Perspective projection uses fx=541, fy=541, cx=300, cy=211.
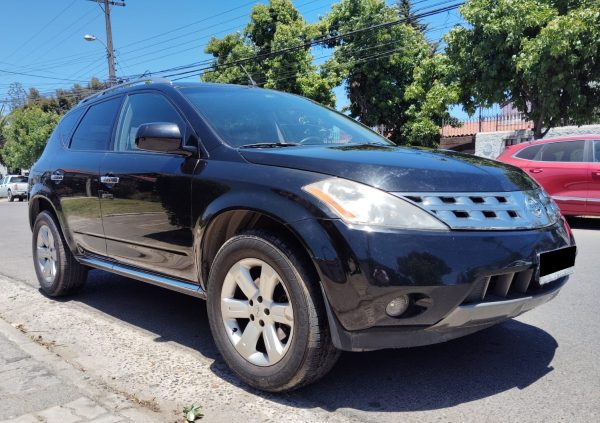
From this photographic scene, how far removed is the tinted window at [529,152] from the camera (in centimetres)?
953

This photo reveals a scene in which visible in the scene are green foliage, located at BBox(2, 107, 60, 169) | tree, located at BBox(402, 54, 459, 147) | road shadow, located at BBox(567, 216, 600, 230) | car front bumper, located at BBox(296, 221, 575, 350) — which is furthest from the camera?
green foliage, located at BBox(2, 107, 60, 169)

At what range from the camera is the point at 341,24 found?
22.2 metres

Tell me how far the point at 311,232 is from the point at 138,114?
2175 mm

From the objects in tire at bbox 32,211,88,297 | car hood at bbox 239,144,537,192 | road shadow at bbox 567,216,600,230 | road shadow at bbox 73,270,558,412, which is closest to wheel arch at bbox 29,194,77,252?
tire at bbox 32,211,88,297

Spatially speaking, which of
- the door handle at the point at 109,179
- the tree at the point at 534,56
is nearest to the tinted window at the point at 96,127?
the door handle at the point at 109,179

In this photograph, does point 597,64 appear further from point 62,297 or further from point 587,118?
point 62,297

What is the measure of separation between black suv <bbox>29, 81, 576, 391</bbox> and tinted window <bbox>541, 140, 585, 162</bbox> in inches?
259

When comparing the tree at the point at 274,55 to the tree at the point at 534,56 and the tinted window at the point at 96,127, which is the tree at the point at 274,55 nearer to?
the tree at the point at 534,56

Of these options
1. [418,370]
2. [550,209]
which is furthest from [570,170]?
[418,370]

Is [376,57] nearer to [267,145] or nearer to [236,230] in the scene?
[267,145]

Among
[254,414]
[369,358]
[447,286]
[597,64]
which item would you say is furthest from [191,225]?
[597,64]

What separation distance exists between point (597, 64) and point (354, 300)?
1241 cm

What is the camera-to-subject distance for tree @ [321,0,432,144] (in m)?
21.2

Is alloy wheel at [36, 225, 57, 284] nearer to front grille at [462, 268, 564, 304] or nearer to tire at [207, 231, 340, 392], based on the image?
tire at [207, 231, 340, 392]
